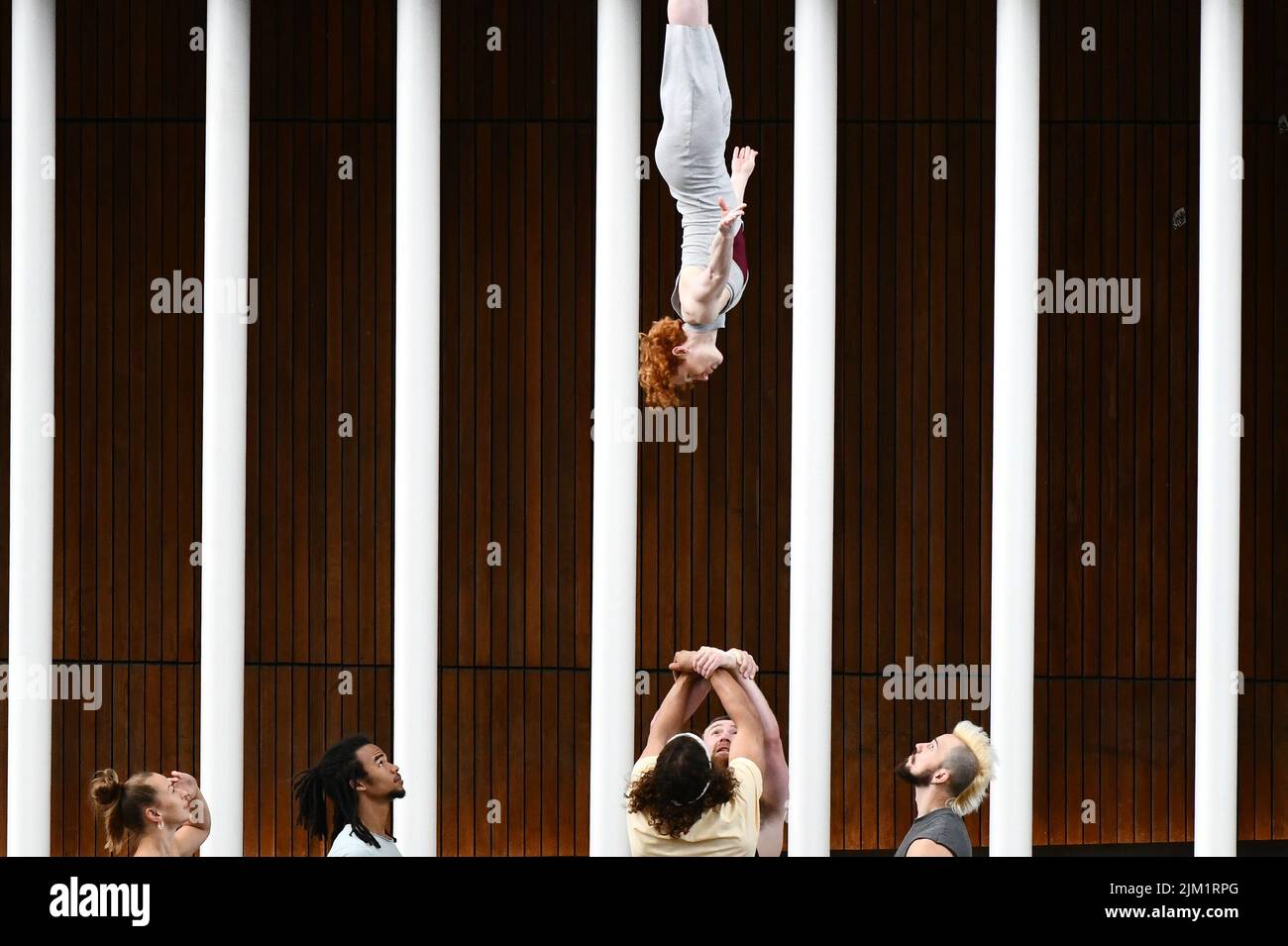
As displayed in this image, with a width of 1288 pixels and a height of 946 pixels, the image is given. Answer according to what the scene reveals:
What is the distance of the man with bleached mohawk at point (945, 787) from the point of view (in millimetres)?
5547

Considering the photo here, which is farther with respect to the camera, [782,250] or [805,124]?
[782,250]

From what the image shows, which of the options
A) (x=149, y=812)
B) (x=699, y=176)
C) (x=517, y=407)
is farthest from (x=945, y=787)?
(x=517, y=407)

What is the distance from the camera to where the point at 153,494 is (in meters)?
11.1

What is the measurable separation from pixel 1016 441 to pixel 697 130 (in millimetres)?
3280

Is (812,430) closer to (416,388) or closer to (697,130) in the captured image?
(416,388)

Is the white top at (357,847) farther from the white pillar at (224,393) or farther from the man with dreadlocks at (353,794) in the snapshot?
the white pillar at (224,393)

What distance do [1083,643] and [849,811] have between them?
2.18 m

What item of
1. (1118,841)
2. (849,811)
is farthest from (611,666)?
(1118,841)

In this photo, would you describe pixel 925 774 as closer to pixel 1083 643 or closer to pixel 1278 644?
pixel 1083 643

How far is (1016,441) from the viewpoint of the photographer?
8.74 m

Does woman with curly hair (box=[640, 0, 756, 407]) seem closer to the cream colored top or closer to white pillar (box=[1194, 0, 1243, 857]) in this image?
the cream colored top

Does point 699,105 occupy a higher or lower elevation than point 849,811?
higher

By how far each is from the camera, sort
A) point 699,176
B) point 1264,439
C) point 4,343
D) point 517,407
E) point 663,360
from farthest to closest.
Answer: point 4,343
point 517,407
point 1264,439
point 663,360
point 699,176

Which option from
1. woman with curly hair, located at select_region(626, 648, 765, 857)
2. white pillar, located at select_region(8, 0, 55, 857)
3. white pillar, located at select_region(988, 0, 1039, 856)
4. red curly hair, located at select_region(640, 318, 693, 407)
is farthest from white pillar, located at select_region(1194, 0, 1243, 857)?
white pillar, located at select_region(8, 0, 55, 857)
